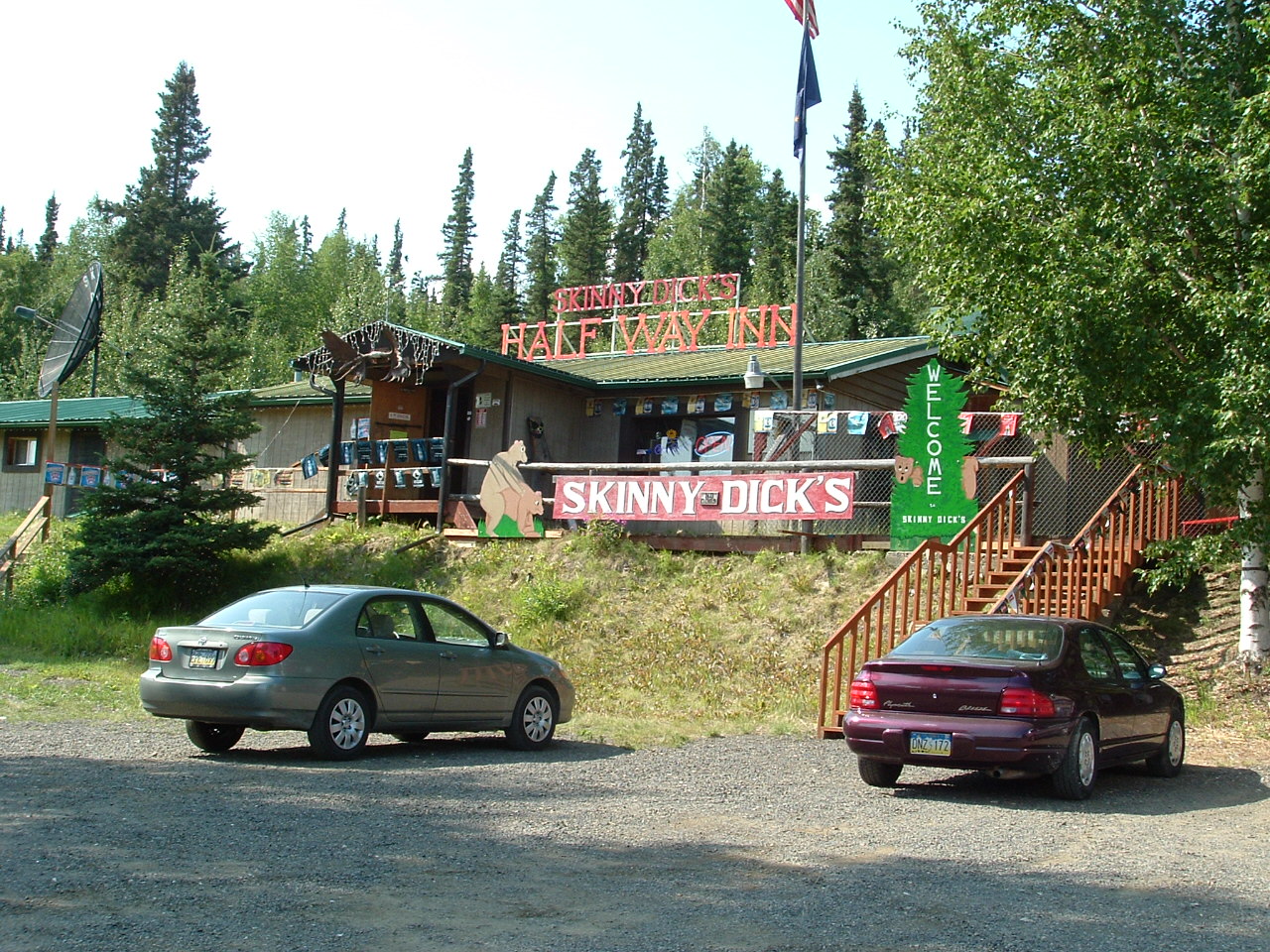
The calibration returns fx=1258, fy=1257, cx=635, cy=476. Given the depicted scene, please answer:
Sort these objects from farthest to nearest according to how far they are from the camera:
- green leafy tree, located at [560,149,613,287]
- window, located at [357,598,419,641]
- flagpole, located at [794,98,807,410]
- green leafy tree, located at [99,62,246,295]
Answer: green leafy tree, located at [560,149,613,287]
green leafy tree, located at [99,62,246,295]
flagpole, located at [794,98,807,410]
window, located at [357,598,419,641]

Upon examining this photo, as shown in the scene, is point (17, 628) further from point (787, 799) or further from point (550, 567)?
point (787, 799)

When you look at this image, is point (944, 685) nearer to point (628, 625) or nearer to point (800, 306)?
point (628, 625)

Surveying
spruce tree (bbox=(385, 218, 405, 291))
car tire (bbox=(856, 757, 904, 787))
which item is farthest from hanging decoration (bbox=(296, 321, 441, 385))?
spruce tree (bbox=(385, 218, 405, 291))

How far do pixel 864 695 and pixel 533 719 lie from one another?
340cm

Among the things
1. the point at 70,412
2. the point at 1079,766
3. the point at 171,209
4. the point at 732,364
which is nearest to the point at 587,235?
the point at 171,209

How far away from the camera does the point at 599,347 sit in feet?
193

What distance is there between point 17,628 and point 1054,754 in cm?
1692

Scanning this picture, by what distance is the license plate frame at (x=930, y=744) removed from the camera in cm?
898

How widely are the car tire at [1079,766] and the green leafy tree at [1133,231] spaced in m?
3.82

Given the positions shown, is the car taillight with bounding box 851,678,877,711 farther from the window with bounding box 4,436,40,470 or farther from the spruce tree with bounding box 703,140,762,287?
the spruce tree with bounding box 703,140,762,287

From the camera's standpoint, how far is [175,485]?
2125 centimetres

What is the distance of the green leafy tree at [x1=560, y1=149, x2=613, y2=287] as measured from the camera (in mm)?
68688

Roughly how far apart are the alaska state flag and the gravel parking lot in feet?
44.3

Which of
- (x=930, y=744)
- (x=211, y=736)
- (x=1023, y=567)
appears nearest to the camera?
(x=930, y=744)
